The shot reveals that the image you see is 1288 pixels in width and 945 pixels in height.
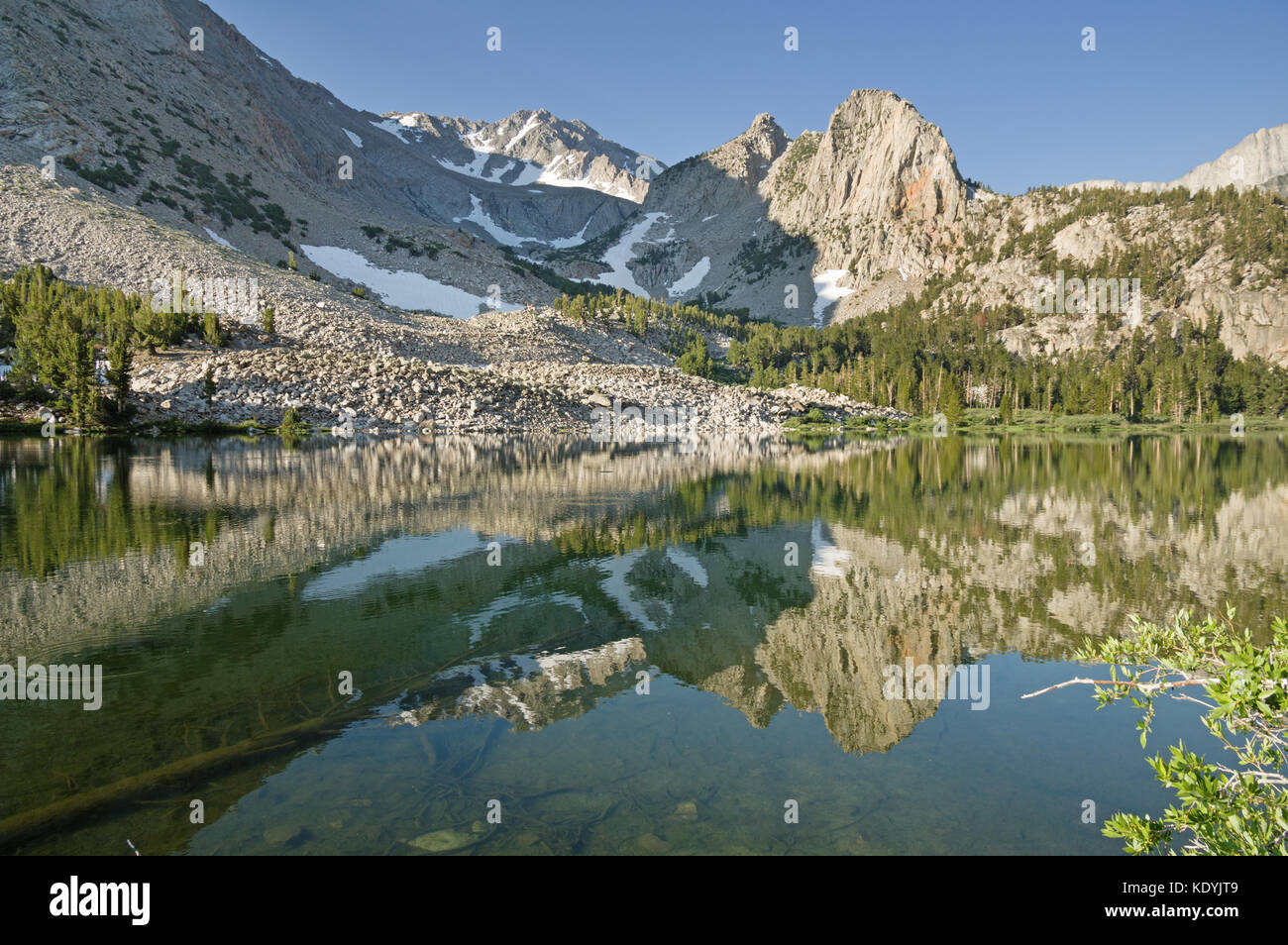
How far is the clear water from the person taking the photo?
690cm

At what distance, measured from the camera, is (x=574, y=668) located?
36.7ft

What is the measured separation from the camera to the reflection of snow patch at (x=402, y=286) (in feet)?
381

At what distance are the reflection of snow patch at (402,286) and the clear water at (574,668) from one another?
95.8 metres

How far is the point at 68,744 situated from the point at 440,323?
3889 inches

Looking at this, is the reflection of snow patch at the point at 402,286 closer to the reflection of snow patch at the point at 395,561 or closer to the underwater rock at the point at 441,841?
the reflection of snow patch at the point at 395,561

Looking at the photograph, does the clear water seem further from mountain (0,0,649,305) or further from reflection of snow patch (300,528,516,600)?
mountain (0,0,649,305)

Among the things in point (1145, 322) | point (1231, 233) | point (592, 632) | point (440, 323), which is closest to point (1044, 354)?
point (1145, 322)

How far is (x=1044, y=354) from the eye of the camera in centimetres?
14650

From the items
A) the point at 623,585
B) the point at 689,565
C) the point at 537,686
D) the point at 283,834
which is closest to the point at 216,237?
the point at 689,565

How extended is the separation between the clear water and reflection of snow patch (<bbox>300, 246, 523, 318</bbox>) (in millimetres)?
95834

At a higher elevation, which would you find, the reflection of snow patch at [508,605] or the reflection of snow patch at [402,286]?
the reflection of snow patch at [402,286]

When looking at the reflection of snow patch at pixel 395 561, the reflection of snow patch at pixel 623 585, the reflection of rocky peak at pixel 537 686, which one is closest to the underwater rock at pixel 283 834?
the reflection of rocky peak at pixel 537 686

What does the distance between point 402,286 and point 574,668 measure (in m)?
121

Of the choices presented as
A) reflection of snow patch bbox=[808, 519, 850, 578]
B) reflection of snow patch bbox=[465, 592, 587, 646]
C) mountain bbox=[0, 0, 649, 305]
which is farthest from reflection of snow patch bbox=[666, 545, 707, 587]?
mountain bbox=[0, 0, 649, 305]
